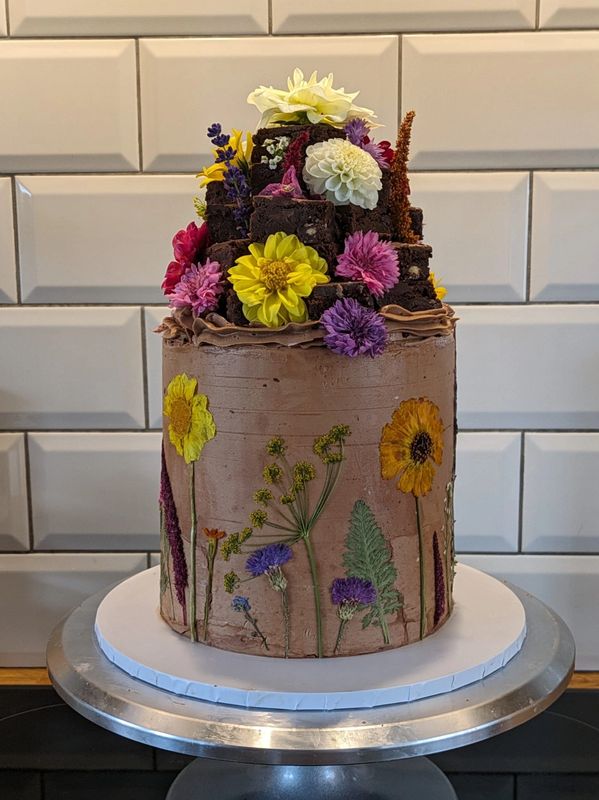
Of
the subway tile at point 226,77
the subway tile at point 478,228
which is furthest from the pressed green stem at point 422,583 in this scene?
the subway tile at point 226,77

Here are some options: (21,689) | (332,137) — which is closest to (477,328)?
(332,137)

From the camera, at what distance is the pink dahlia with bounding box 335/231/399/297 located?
1.87 ft

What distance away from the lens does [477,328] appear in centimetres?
94

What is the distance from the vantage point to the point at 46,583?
1002mm

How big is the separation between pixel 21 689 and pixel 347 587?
1.84 ft

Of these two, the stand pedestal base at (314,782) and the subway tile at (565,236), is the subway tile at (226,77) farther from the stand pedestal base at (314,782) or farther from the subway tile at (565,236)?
the stand pedestal base at (314,782)

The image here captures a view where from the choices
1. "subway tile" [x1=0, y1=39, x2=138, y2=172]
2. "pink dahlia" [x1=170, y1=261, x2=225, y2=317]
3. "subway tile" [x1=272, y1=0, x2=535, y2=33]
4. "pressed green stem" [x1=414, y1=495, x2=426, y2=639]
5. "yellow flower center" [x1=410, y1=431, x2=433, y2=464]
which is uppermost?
"subway tile" [x1=272, y1=0, x2=535, y2=33]

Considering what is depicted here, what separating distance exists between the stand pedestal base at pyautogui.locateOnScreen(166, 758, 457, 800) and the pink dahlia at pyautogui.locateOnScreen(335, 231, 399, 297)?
401 mm

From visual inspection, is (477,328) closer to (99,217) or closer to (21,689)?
(99,217)

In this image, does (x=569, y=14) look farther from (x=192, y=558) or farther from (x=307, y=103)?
(x=192, y=558)

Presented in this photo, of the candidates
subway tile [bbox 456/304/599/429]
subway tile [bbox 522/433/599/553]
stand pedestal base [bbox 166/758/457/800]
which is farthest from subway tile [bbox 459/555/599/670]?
stand pedestal base [bbox 166/758/457/800]

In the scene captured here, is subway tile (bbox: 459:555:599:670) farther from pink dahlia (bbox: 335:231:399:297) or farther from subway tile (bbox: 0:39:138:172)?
subway tile (bbox: 0:39:138:172)

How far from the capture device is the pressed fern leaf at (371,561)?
0.58 metres

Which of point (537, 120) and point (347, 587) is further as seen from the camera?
point (537, 120)
